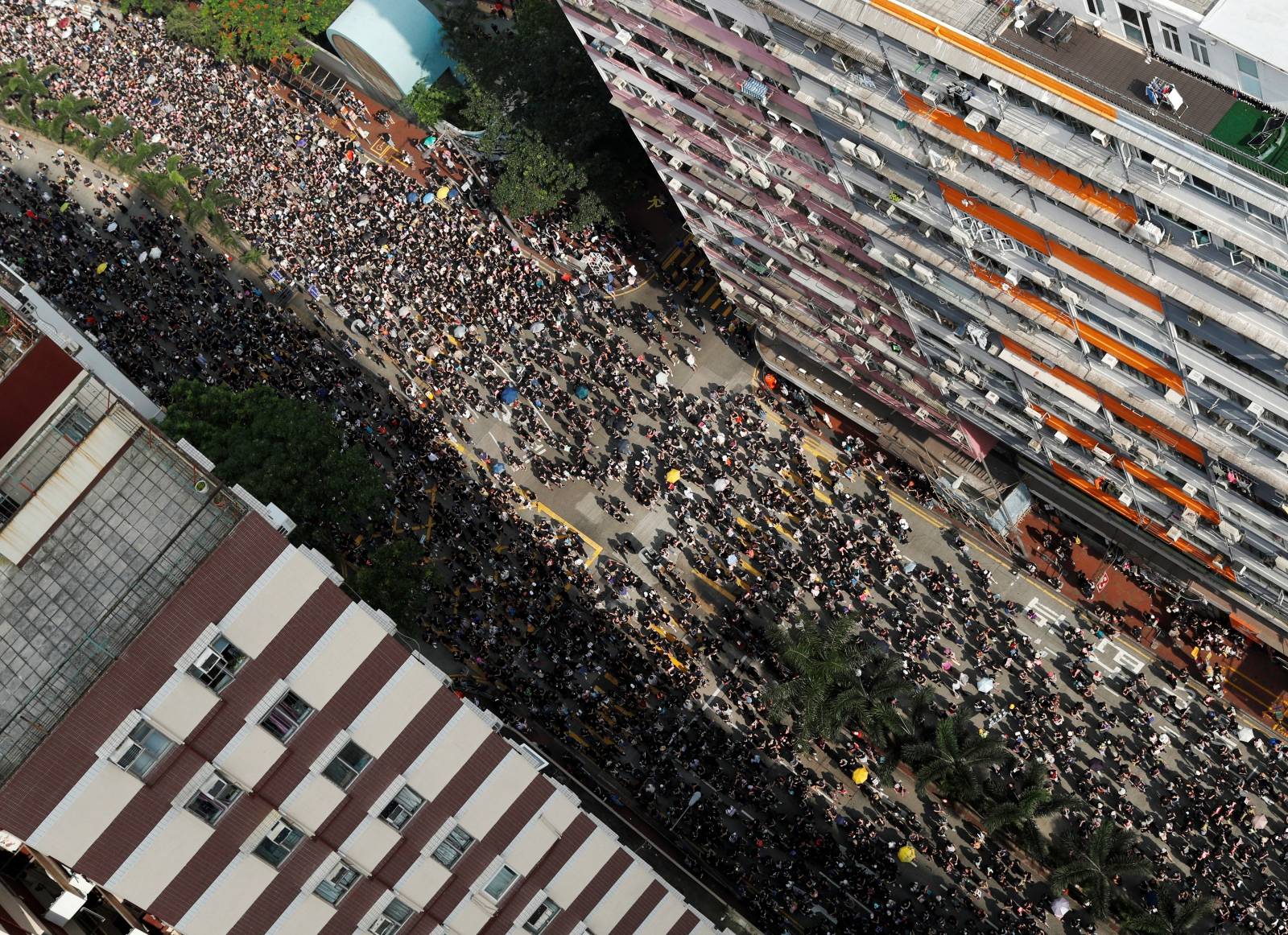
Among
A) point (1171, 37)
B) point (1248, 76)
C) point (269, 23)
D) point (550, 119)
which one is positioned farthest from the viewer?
point (269, 23)

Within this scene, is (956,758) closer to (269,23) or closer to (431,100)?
(431,100)

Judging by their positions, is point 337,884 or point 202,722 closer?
point 202,722

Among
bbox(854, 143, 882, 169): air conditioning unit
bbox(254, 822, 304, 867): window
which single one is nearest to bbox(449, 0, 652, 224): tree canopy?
bbox(854, 143, 882, 169): air conditioning unit

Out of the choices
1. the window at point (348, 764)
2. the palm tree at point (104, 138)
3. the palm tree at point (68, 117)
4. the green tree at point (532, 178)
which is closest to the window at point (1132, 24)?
the window at point (348, 764)

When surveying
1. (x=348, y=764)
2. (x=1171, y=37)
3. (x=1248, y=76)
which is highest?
(x=1171, y=37)

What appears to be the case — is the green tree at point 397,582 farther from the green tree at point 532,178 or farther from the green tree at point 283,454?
the green tree at point 532,178

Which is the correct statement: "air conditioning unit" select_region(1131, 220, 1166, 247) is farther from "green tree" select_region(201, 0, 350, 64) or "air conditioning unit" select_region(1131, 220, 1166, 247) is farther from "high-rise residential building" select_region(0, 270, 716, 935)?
"green tree" select_region(201, 0, 350, 64)

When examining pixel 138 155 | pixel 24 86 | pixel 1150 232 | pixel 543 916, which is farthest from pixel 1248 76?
pixel 24 86

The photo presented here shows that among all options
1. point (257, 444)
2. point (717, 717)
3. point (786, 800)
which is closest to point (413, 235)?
point (257, 444)
